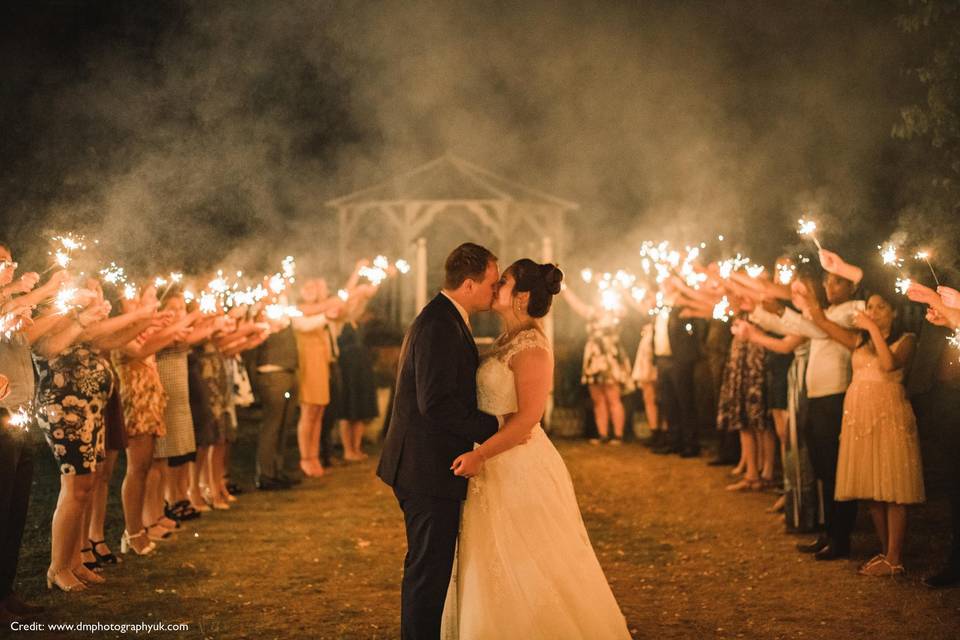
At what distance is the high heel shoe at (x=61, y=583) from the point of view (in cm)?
625

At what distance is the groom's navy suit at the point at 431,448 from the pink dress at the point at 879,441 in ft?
10.9

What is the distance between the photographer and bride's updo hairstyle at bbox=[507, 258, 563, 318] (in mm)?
4867

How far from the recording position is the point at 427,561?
14.8ft

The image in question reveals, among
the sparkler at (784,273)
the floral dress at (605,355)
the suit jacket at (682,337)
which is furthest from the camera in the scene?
the floral dress at (605,355)

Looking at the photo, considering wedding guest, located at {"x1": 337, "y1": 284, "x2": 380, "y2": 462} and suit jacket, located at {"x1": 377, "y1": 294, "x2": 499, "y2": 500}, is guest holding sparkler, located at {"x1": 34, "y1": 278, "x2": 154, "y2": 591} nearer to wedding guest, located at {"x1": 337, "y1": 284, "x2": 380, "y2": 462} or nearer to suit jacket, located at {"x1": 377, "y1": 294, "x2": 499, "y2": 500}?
suit jacket, located at {"x1": 377, "y1": 294, "x2": 499, "y2": 500}

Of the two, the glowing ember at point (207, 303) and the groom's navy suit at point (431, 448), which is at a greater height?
the glowing ember at point (207, 303)

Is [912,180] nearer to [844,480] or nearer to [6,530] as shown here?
[844,480]

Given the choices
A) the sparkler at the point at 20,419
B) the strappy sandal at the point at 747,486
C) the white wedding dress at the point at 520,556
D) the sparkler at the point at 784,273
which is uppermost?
the sparkler at the point at 784,273

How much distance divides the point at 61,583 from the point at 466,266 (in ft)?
12.0

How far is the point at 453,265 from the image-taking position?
4.74 metres

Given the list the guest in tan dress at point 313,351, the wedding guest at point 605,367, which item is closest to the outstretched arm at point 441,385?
→ the guest in tan dress at point 313,351

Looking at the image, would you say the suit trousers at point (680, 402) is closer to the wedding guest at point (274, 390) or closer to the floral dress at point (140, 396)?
the wedding guest at point (274, 390)

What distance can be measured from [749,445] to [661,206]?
1567 cm

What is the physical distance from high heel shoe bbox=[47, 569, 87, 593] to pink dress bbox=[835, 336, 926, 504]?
5249 millimetres
